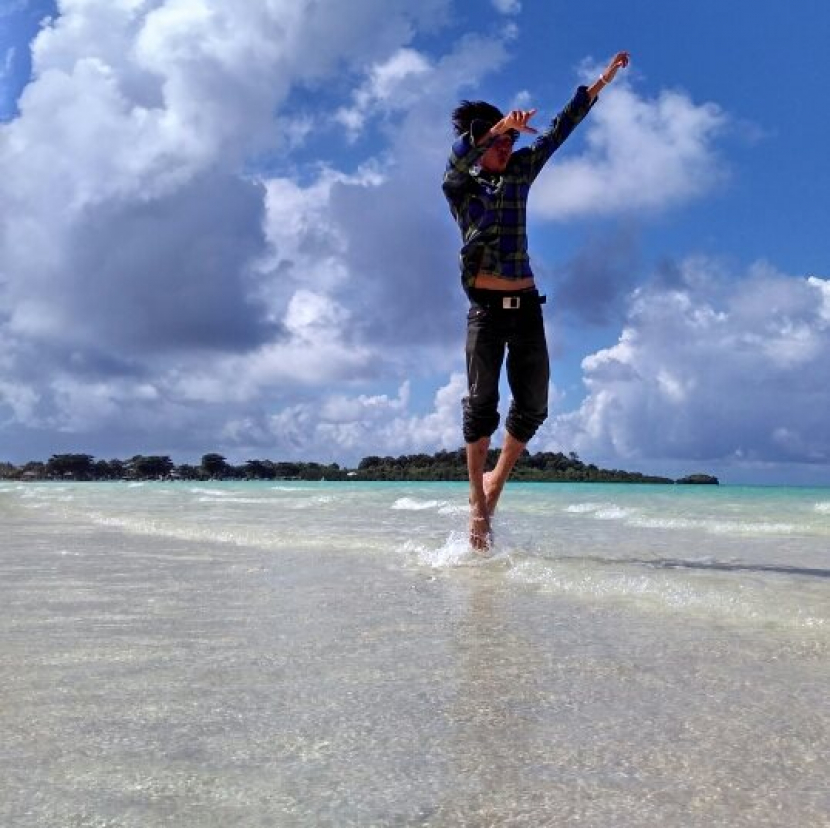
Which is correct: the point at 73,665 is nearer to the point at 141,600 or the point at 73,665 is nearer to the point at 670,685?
the point at 141,600

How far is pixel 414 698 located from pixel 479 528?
3001 millimetres

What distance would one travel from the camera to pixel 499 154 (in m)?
4.95

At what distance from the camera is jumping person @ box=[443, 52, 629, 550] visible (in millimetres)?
4859

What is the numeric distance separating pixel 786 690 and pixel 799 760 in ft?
1.56

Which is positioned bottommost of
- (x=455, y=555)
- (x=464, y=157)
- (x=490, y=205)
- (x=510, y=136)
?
(x=455, y=555)

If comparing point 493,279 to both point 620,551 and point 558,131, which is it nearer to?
point 558,131

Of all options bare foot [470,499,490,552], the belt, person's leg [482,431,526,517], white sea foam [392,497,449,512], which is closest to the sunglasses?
the belt

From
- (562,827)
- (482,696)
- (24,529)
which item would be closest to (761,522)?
(24,529)

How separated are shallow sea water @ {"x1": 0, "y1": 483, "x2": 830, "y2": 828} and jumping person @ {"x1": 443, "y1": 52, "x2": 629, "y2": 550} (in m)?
1.19

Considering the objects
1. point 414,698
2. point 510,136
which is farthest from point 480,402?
point 414,698

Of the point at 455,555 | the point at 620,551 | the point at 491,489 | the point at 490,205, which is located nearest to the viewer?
the point at 455,555

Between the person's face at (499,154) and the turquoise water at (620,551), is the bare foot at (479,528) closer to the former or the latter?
the turquoise water at (620,551)

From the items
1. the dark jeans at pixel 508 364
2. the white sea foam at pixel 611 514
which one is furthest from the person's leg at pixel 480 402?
the white sea foam at pixel 611 514

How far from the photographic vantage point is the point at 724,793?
1.36 metres
